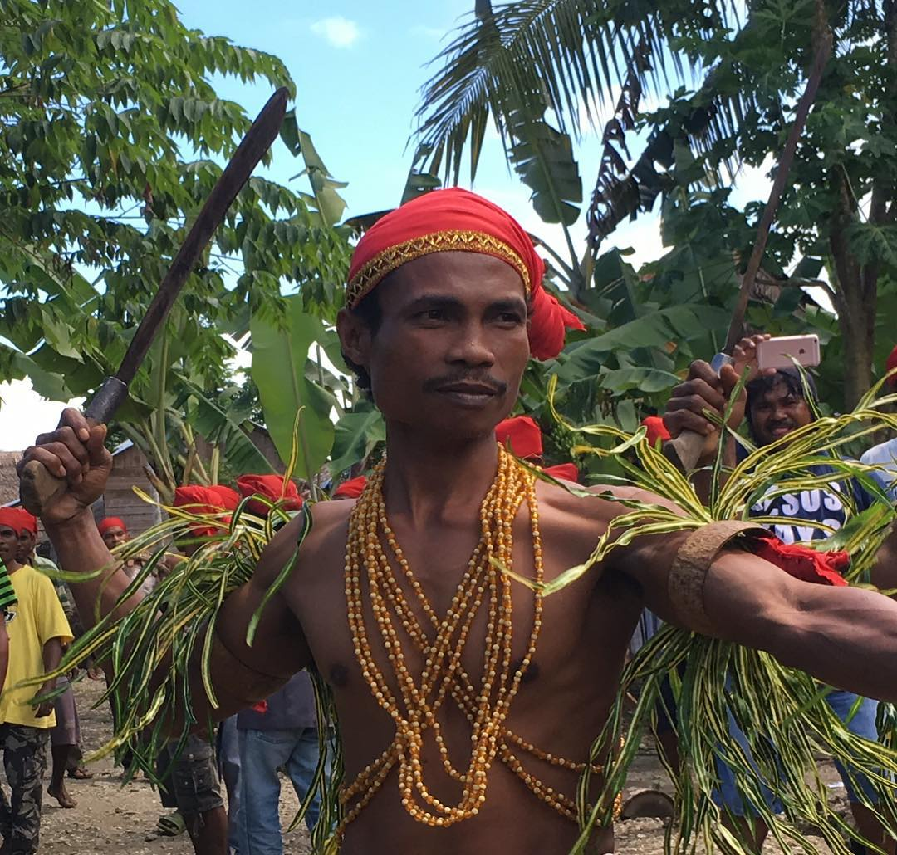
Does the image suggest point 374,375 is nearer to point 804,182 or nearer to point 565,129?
point 804,182

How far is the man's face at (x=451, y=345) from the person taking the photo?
215 centimetres

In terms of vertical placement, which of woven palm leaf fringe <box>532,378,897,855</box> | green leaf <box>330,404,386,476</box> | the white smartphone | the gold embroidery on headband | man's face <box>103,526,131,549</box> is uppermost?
green leaf <box>330,404,386,476</box>

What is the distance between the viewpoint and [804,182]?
917cm

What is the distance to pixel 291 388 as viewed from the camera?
385 inches

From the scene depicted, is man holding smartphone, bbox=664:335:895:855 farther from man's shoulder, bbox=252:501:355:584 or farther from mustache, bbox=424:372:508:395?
man's shoulder, bbox=252:501:355:584

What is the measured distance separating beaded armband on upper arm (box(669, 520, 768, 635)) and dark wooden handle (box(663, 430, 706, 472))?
0.59 m

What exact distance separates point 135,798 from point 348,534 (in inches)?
296

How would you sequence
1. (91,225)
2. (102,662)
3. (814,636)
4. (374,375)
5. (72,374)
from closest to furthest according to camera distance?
1. (814,636)
2. (374,375)
3. (102,662)
4. (91,225)
5. (72,374)

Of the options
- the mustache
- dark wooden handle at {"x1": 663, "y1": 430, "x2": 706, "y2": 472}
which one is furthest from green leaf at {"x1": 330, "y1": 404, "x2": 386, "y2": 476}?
the mustache

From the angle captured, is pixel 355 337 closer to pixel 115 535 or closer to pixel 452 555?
pixel 452 555

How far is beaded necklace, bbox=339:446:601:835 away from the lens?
84.0 inches

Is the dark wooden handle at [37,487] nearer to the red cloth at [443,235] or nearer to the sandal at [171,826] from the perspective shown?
→ the red cloth at [443,235]

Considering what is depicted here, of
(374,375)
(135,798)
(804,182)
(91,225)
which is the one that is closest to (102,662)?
(374,375)

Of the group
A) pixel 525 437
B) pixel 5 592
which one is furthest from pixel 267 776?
pixel 525 437
